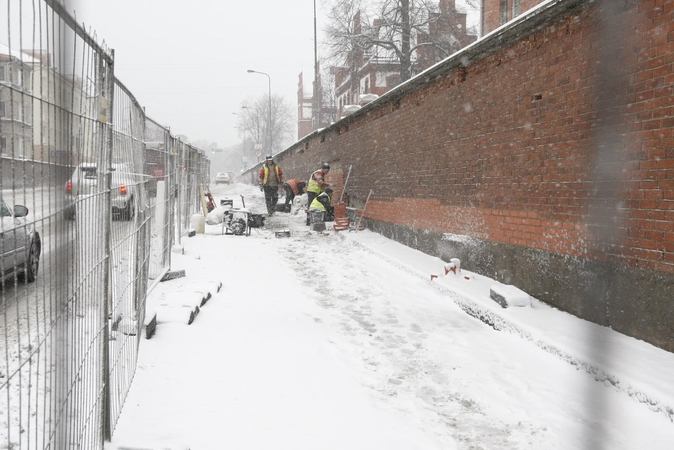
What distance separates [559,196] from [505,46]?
219cm

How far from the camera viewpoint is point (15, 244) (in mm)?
1253

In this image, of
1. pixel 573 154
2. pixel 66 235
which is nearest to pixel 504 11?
pixel 573 154

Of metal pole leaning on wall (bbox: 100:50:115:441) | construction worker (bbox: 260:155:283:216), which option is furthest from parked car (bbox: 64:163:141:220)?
construction worker (bbox: 260:155:283:216)

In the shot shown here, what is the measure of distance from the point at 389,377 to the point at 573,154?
9.05ft

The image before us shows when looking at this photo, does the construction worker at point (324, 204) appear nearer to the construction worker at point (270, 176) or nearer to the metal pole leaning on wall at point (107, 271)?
the construction worker at point (270, 176)

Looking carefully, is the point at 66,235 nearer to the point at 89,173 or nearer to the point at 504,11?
the point at 89,173

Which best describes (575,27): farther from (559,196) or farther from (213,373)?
(213,373)

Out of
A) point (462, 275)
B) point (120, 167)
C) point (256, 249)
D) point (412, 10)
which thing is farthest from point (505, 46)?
point (412, 10)

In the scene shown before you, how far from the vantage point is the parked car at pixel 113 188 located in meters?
1.84

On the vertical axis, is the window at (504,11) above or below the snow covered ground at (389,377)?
above

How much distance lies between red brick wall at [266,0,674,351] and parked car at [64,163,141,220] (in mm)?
3764

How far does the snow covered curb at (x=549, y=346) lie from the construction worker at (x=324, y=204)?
19.4 feet

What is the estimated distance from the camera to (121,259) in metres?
3.30

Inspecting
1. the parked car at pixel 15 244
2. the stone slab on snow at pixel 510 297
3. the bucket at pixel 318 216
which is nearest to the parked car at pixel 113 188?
the parked car at pixel 15 244
